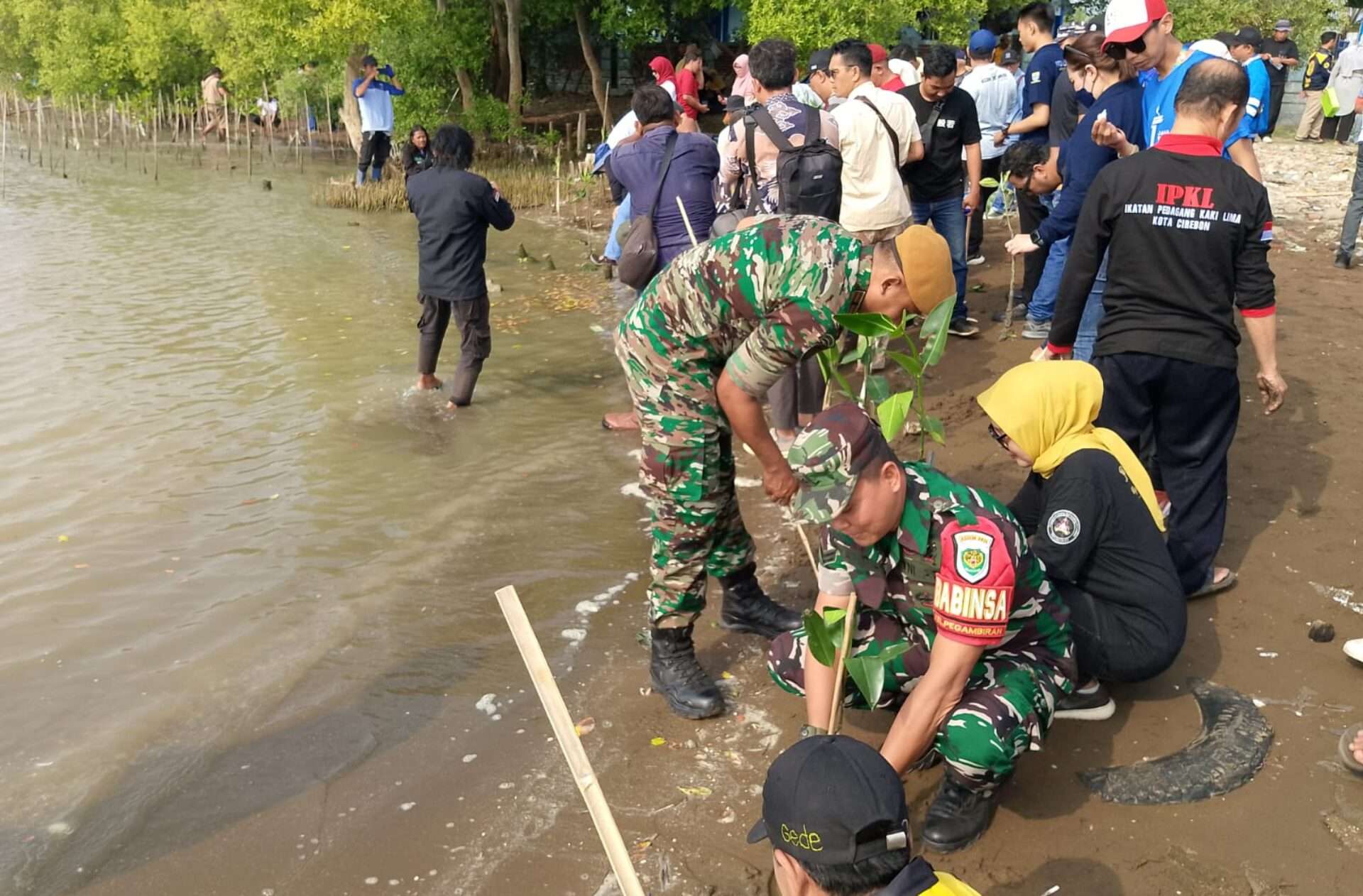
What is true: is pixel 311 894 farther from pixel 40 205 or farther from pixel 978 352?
pixel 40 205

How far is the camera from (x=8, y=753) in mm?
3758

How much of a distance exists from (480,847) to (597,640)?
1286mm

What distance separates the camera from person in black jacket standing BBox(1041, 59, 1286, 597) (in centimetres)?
359

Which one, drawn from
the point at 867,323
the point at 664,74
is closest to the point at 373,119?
the point at 664,74

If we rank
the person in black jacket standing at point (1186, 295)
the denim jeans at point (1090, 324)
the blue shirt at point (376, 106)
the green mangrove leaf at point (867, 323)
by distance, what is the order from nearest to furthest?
the green mangrove leaf at point (867, 323)
the person in black jacket standing at point (1186, 295)
the denim jeans at point (1090, 324)
the blue shirt at point (376, 106)

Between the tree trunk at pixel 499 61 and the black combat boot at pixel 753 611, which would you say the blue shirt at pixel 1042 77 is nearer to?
the black combat boot at pixel 753 611

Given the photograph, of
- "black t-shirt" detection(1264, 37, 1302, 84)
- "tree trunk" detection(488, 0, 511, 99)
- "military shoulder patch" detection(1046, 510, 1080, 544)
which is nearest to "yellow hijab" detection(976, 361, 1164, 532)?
"military shoulder patch" detection(1046, 510, 1080, 544)

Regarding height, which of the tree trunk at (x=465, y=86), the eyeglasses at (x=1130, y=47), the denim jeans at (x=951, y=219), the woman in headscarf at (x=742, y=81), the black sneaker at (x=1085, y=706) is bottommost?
the black sneaker at (x=1085, y=706)

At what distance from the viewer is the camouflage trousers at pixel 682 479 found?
3.44 meters

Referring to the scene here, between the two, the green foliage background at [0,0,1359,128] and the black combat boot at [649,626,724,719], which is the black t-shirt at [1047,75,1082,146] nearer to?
the black combat boot at [649,626,724,719]

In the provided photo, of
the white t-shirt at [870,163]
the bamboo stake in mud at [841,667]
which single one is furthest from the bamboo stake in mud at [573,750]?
the white t-shirt at [870,163]

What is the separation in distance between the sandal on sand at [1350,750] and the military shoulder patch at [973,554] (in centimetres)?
130

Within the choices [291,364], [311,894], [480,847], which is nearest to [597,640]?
[480,847]

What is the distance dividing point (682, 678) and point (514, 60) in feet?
58.1
